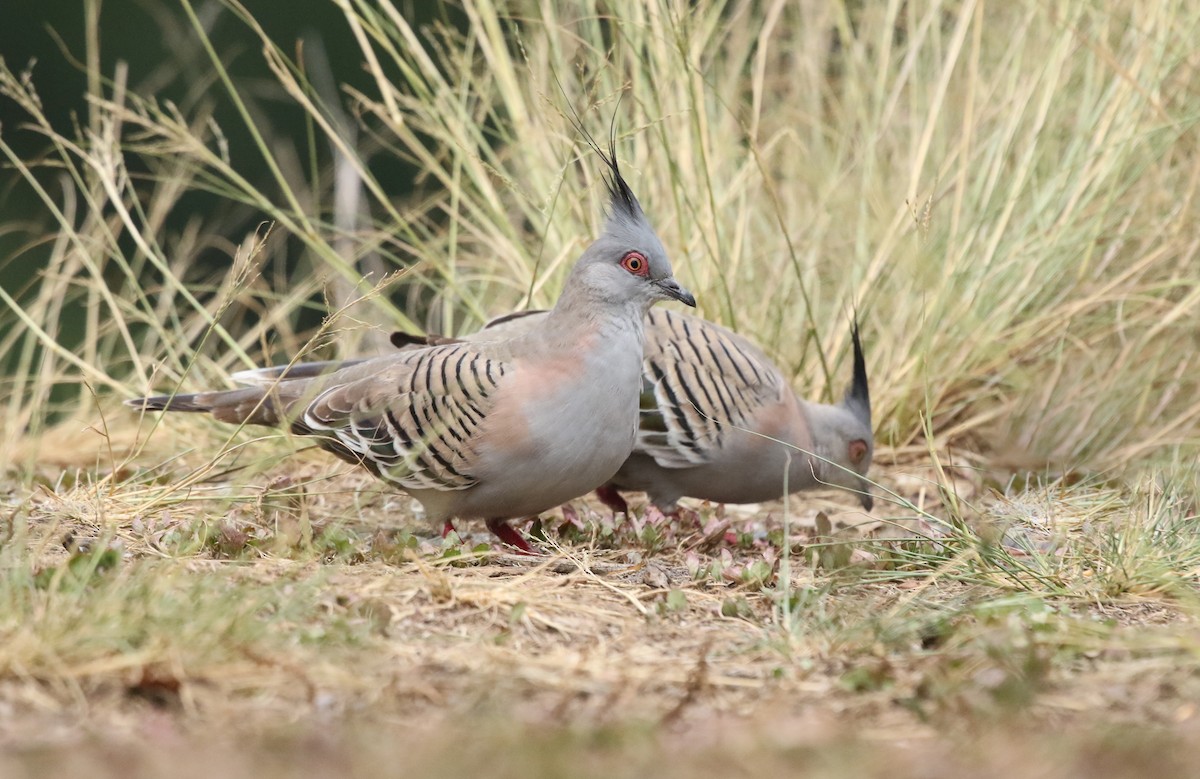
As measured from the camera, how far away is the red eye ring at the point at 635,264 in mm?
3811

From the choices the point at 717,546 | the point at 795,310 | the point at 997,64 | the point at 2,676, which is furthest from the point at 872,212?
the point at 2,676

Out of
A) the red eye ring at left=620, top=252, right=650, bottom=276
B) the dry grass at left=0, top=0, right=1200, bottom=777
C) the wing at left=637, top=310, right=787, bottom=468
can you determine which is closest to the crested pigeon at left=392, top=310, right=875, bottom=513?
the wing at left=637, top=310, right=787, bottom=468

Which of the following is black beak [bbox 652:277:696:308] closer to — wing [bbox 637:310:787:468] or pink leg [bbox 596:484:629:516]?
wing [bbox 637:310:787:468]

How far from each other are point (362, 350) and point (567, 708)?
400cm

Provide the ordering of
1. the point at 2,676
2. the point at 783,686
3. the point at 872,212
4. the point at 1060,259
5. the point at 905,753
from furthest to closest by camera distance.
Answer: the point at 872,212
the point at 1060,259
the point at 783,686
the point at 2,676
the point at 905,753

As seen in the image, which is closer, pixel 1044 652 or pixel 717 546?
pixel 1044 652

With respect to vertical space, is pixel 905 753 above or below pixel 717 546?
above

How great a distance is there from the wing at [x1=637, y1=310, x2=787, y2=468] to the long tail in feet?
3.47

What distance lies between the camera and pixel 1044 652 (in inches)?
108

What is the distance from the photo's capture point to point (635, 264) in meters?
3.81

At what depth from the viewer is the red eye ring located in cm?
381

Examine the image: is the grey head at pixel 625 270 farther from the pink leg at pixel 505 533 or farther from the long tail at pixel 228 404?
the long tail at pixel 228 404

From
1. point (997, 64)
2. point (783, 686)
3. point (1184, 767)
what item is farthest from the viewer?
point (997, 64)

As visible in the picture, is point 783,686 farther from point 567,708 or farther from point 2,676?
point 2,676
